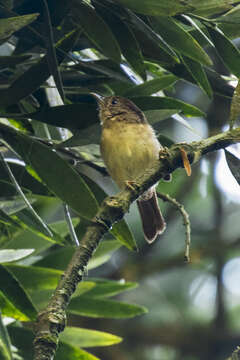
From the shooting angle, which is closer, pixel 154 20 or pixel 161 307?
pixel 154 20

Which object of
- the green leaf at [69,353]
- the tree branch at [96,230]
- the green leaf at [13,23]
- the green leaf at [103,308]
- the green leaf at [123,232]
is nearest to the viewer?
the tree branch at [96,230]

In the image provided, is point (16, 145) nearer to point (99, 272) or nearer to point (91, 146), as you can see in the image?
point (91, 146)

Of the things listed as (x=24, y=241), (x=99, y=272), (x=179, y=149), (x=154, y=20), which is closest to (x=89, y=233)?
(x=179, y=149)

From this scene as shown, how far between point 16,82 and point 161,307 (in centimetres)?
312

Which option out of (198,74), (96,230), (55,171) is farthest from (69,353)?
(198,74)

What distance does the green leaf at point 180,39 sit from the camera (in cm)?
200

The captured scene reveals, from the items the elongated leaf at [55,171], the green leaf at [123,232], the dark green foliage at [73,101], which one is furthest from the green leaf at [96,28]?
the green leaf at [123,232]

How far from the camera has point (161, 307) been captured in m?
4.90

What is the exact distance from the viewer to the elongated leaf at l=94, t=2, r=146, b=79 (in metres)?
2.06

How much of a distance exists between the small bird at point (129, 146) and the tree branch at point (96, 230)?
1.26 m

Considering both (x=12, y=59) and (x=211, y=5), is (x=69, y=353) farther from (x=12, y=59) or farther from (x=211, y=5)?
(x=211, y=5)

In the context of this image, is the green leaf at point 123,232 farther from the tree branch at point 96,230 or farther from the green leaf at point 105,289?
the tree branch at point 96,230

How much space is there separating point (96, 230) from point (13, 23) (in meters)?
0.58

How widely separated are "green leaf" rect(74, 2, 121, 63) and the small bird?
1.03m
